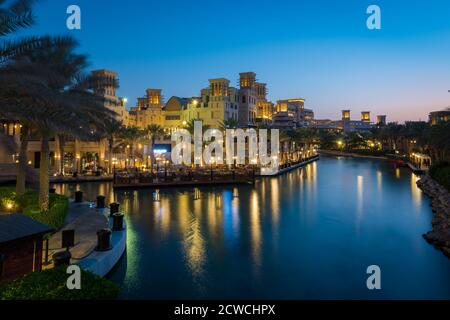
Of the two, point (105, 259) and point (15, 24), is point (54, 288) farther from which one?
point (15, 24)

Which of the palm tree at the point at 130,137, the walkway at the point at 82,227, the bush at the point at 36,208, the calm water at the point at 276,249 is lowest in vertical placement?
the calm water at the point at 276,249

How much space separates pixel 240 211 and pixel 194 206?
4254 millimetres

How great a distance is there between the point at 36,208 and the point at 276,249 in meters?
12.2

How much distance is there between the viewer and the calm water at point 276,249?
40.1ft

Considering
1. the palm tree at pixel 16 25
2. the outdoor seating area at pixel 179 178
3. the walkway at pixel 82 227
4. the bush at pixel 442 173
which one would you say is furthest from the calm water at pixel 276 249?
the palm tree at pixel 16 25

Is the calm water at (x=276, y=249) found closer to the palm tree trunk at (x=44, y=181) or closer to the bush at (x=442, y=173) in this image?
the bush at (x=442, y=173)

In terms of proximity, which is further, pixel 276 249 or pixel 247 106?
pixel 247 106

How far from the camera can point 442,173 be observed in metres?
36.6

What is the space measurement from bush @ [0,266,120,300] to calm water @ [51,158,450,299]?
3.97 m

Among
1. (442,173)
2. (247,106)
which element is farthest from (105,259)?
(247,106)

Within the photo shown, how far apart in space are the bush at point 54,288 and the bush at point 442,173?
111 ft

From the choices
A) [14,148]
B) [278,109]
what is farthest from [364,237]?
[278,109]

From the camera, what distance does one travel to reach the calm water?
1222cm
